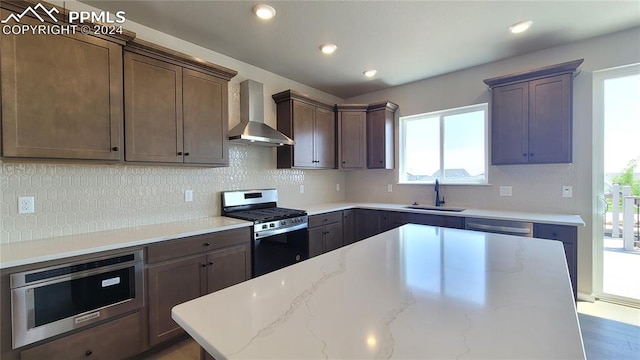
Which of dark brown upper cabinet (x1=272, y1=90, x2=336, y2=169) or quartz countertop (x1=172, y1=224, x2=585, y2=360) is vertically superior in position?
dark brown upper cabinet (x1=272, y1=90, x2=336, y2=169)

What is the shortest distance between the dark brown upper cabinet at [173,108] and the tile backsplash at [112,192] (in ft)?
1.02

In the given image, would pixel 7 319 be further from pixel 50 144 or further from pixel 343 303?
pixel 343 303

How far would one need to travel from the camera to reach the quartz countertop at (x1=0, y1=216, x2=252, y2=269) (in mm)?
1534

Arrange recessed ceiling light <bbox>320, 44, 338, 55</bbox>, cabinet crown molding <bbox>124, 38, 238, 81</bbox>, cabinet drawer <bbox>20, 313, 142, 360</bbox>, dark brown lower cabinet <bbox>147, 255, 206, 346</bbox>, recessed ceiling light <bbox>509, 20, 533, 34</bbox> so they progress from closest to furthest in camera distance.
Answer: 1. cabinet drawer <bbox>20, 313, 142, 360</bbox>
2. dark brown lower cabinet <bbox>147, 255, 206, 346</bbox>
3. cabinet crown molding <bbox>124, 38, 238, 81</bbox>
4. recessed ceiling light <bbox>509, 20, 533, 34</bbox>
5. recessed ceiling light <bbox>320, 44, 338, 55</bbox>

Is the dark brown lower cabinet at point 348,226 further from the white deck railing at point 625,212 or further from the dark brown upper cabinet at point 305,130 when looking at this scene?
the white deck railing at point 625,212

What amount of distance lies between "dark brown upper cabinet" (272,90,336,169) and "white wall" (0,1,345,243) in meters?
0.17

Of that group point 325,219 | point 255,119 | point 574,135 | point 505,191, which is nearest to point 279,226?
point 325,219

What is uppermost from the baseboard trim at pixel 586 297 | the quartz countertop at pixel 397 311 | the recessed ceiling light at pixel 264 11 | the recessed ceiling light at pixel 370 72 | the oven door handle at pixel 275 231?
the recessed ceiling light at pixel 370 72

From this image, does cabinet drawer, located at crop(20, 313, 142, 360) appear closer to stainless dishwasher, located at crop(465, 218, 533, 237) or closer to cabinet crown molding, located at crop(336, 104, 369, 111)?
stainless dishwasher, located at crop(465, 218, 533, 237)

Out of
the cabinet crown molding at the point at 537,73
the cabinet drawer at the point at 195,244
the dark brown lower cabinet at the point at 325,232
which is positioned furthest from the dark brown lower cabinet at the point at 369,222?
the cabinet crown molding at the point at 537,73

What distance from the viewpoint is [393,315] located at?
81 cm

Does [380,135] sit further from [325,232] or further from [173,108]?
[173,108]

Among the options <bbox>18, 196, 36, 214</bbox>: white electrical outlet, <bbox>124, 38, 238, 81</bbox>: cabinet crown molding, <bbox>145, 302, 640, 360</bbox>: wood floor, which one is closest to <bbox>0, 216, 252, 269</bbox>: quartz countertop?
<bbox>18, 196, 36, 214</bbox>: white electrical outlet

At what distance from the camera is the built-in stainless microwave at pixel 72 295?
1.50 metres
